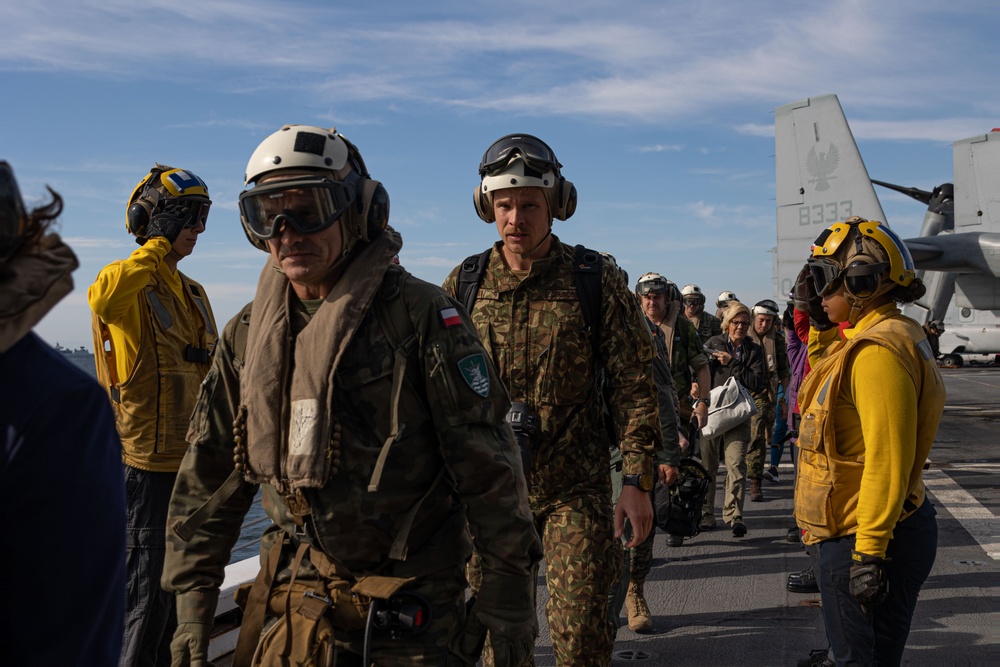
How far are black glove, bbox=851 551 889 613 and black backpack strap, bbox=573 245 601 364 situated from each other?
136 centimetres

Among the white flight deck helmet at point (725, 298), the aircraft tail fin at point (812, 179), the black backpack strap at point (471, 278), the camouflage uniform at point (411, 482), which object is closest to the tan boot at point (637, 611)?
the black backpack strap at point (471, 278)

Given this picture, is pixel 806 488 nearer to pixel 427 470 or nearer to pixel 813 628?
pixel 427 470

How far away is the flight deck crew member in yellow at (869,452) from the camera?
3342 mm

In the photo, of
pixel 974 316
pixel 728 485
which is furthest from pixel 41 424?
pixel 974 316

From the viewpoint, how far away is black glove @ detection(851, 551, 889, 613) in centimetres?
331

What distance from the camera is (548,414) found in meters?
4.03

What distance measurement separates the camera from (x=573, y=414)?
4.08 meters

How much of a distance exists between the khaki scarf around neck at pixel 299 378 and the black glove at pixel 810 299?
1946 millimetres

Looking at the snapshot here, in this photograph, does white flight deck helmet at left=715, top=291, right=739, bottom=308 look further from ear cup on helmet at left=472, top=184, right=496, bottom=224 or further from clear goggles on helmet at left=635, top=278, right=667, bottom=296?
ear cup on helmet at left=472, top=184, right=496, bottom=224

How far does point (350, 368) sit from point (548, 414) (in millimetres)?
1502

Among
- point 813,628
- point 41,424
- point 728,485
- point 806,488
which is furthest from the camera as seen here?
point 728,485

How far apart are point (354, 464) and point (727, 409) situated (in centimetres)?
729

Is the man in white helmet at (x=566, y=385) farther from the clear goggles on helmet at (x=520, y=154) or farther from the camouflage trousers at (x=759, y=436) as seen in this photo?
the camouflage trousers at (x=759, y=436)

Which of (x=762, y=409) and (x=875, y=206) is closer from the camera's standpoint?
(x=762, y=409)
